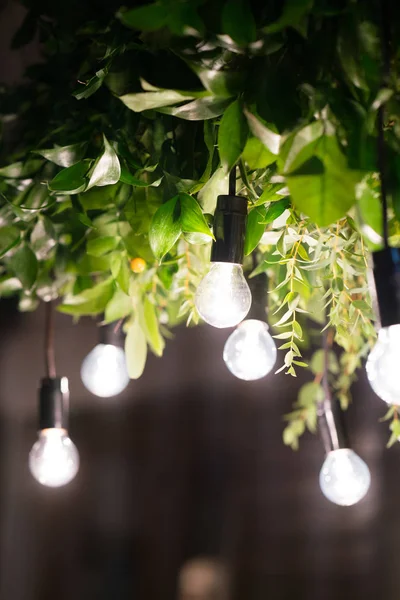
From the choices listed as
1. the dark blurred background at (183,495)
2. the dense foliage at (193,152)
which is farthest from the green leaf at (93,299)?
the dark blurred background at (183,495)

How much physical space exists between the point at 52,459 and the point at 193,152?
0.54m

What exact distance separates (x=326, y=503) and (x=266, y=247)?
3.89 feet

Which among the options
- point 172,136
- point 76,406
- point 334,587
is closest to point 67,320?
point 76,406

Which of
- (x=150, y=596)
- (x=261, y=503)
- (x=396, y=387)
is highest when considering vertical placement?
(x=396, y=387)

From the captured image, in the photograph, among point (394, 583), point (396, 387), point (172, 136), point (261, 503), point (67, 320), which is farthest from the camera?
point (67, 320)

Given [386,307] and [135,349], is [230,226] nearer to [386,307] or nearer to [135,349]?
[386,307]

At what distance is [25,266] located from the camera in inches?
33.4

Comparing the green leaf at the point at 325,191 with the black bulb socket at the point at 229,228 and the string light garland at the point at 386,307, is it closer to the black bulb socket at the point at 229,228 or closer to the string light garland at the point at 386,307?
the string light garland at the point at 386,307

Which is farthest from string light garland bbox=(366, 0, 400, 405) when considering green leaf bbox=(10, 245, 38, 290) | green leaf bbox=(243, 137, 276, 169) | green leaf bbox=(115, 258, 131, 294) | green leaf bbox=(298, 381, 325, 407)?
green leaf bbox=(298, 381, 325, 407)

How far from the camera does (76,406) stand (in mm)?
1922

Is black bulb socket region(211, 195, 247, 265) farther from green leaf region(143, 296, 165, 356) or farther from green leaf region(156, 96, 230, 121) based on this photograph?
green leaf region(143, 296, 165, 356)

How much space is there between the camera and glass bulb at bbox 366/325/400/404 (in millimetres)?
505

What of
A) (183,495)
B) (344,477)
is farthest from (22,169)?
(183,495)

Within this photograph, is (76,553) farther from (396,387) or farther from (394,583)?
(396,387)
